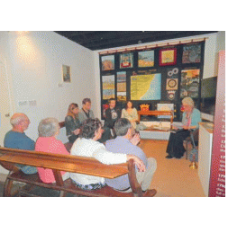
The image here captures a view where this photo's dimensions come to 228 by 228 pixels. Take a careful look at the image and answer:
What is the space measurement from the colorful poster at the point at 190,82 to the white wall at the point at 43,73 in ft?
10.5

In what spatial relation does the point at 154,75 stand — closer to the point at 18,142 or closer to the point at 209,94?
the point at 209,94

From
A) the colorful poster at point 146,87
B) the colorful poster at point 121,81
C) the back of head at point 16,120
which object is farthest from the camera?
the colorful poster at point 121,81

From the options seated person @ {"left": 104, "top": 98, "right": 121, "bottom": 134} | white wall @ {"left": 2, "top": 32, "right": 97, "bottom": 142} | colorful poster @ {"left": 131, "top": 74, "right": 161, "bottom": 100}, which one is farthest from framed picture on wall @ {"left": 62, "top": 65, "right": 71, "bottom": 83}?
colorful poster @ {"left": 131, "top": 74, "right": 161, "bottom": 100}

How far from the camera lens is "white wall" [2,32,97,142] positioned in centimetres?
284

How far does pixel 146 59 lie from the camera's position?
15.4ft

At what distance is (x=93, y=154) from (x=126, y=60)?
421 cm

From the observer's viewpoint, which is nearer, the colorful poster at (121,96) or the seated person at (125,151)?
the seated person at (125,151)

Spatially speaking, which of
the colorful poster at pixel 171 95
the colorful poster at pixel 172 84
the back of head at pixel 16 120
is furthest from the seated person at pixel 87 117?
the colorful poster at pixel 172 84

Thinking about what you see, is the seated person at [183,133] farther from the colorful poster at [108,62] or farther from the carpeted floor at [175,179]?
the colorful poster at [108,62]

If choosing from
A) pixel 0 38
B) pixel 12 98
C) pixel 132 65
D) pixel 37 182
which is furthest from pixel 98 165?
pixel 132 65

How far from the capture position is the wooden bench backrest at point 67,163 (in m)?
1.25

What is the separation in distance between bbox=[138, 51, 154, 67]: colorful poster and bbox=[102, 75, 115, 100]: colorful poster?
3.58 feet

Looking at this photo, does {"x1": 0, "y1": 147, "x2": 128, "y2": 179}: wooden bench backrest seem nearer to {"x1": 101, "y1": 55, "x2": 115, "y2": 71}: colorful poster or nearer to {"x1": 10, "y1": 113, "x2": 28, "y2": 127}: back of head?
{"x1": 10, "y1": 113, "x2": 28, "y2": 127}: back of head

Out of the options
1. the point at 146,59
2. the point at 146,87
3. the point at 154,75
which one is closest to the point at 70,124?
the point at 146,87
